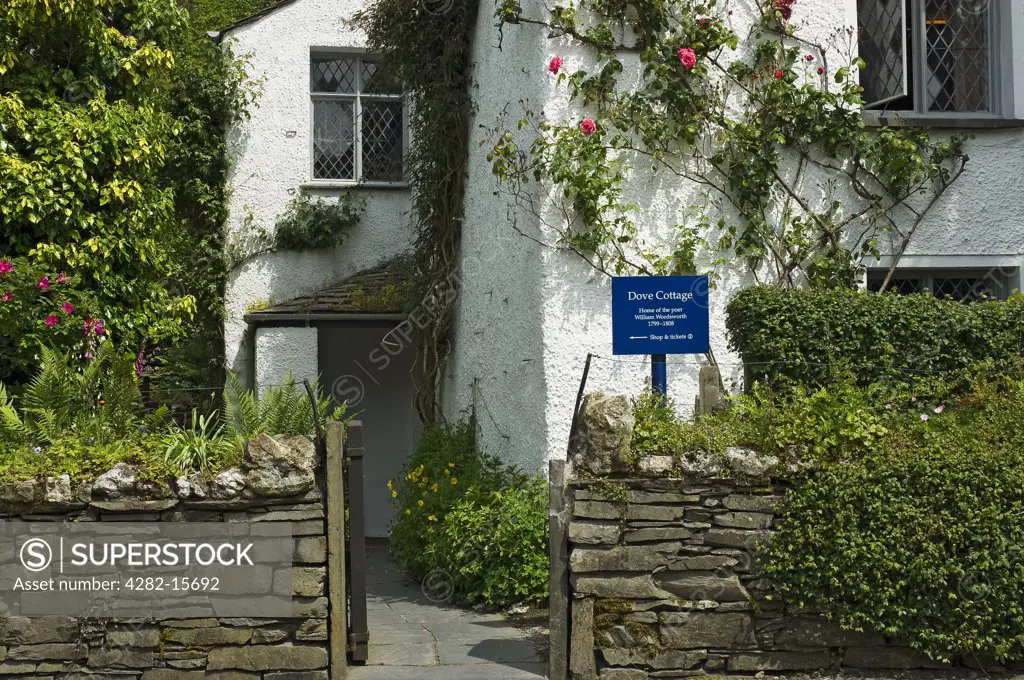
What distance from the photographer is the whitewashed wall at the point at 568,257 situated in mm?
8031

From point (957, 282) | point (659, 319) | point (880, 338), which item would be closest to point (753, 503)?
point (659, 319)

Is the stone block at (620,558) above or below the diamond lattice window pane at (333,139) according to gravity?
below

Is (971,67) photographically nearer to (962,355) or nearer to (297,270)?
(962,355)

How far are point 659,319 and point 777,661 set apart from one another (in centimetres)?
210

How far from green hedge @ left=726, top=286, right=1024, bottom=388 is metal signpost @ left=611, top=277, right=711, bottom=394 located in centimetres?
53

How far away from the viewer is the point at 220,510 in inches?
240

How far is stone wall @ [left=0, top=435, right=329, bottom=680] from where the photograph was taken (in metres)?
6.03

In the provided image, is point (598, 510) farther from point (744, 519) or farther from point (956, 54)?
point (956, 54)

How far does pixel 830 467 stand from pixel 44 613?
4392 mm

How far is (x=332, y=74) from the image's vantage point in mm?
13766

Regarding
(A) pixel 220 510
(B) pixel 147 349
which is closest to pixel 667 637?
(A) pixel 220 510

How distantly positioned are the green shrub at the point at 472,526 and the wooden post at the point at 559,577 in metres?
1.67

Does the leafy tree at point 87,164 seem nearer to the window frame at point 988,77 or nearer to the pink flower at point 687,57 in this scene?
the pink flower at point 687,57

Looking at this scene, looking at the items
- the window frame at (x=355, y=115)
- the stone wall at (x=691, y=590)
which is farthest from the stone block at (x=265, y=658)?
the window frame at (x=355, y=115)
